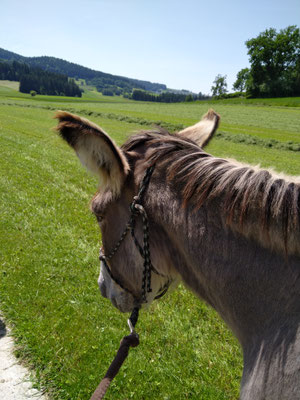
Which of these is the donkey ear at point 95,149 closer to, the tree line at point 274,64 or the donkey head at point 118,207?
the donkey head at point 118,207

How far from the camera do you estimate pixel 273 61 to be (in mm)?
79688

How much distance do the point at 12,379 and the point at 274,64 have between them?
91.8m

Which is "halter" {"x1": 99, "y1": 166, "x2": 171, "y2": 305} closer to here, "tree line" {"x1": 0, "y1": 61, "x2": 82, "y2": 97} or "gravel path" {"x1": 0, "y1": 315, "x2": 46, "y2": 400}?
"gravel path" {"x1": 0, "y1": 315, "x2": 46, "y2": 400}

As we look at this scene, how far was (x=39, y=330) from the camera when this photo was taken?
392 cm

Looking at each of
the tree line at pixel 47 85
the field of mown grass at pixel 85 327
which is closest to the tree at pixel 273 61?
the tree line at pixel 47 85

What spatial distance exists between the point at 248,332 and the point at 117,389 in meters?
2.52

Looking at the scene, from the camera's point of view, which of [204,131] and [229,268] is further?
[204,131]

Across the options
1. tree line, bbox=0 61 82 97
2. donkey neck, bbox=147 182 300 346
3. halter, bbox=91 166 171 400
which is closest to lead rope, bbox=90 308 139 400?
halter, bbox=91 166 171 400

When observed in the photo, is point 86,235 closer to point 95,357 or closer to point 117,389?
point 95,357

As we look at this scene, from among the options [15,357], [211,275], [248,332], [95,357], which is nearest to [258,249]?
[211,275]

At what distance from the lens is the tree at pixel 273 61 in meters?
77.5

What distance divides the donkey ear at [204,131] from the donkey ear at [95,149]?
2.60ft

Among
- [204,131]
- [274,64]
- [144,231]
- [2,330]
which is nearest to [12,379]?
[2,330]

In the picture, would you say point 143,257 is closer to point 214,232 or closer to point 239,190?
point 214,232
